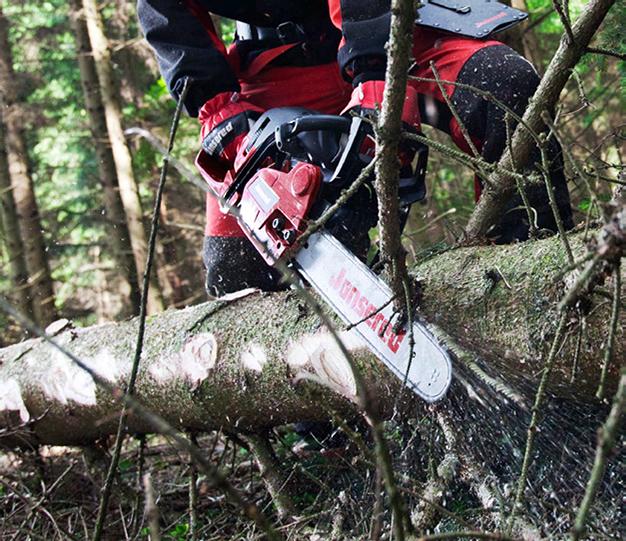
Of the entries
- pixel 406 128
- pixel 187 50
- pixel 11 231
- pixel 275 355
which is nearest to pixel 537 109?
pixel 406 128

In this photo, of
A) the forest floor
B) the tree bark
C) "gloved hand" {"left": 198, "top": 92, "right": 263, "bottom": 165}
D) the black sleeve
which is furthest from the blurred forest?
the black sleeve

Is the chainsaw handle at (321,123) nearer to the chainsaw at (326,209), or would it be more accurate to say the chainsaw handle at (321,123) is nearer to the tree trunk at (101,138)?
the chainsaw at (326,209)

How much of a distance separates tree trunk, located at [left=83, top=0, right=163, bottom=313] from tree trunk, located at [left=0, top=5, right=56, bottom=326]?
1.21 meters

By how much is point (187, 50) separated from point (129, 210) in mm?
5650

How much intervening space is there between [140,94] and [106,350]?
888cm

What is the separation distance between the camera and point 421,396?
6.85 ft

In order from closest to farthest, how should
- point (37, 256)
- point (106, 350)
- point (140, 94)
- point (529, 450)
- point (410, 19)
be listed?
point (529, 450), point (410, 19), point (106, 350), point (37, 256), point (140, 94)

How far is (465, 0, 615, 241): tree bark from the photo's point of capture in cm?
221

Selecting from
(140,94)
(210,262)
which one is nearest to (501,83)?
(210,262)

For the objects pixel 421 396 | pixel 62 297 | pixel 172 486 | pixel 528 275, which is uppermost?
pixel 528 275

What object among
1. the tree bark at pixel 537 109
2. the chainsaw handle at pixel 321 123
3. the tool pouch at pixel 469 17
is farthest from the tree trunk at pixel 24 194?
the tree bark at pixel 537 109

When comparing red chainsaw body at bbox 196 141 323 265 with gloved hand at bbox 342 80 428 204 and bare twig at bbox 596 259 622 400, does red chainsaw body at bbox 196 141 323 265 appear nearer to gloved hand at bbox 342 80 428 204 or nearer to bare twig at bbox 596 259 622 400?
gloved hand at bbox 342 80 428 204

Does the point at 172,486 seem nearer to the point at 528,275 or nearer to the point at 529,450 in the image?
the point at 528,275

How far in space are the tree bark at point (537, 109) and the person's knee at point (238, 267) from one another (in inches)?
50.0
